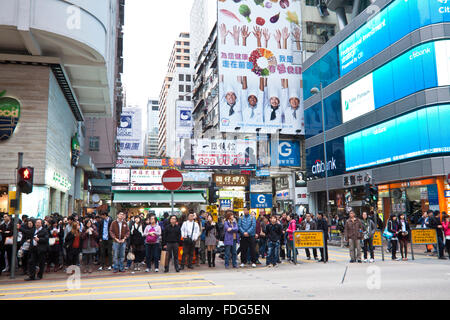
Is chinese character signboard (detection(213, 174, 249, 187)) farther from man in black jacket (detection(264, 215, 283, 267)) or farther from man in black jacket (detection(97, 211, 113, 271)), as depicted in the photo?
man in black jacket (detection(97, 211, 113, 271))

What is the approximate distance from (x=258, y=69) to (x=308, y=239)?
33716mm

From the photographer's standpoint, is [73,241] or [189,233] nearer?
[73,241]

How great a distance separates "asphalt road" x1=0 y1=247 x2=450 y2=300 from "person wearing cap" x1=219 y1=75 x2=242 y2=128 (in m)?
31.7

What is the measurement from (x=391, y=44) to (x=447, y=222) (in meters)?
17.1

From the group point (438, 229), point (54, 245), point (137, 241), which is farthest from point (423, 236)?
point (54, 245)

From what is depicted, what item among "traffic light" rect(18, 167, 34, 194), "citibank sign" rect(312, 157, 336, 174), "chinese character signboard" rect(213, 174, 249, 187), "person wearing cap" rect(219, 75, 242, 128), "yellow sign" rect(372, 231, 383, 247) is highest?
"person wearing cap" rect(219, 75, 242, 128)

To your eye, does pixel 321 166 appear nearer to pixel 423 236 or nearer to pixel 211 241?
pixel 423 236

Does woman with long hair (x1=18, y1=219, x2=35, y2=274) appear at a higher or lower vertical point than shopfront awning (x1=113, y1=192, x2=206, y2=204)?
lower

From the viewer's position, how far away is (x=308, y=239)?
49.7ft

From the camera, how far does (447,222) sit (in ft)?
48.8

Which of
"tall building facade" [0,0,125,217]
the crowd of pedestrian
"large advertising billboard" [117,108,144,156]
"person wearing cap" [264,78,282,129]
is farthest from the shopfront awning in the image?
"large advertising billboard" [117,108,144,156]

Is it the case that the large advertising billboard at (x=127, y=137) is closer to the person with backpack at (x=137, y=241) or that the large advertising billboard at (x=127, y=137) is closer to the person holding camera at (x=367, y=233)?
the person with backpack at (x=137, y=241)

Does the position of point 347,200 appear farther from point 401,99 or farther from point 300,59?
point 300,59

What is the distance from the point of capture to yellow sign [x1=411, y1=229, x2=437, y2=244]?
15683 mm
